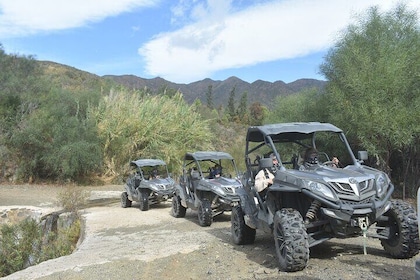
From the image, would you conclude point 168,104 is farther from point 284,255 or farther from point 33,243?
point 284,255

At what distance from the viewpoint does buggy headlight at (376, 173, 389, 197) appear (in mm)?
6066

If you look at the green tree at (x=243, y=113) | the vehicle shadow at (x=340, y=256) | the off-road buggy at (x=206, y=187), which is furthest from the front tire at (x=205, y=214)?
the green tree at (x=243, y=113)

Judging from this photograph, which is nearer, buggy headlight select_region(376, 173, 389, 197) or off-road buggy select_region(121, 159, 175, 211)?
buggy headlight select_region(376, 173, 389, 197)

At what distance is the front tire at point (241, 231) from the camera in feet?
26.4

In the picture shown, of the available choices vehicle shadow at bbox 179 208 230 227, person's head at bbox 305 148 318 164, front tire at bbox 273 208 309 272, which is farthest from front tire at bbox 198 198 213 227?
front tire at bbox 273 208 309 272

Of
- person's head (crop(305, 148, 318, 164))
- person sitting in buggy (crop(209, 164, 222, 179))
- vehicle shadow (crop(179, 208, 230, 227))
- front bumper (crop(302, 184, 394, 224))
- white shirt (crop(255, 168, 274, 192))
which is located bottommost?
vehicle shadow (crop(179, 208, 230, 227))

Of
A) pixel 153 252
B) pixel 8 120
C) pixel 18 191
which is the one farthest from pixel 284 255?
pixel 8 120

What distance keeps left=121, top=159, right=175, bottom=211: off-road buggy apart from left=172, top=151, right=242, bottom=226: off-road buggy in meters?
1.42

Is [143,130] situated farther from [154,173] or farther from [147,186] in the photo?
[147,186]

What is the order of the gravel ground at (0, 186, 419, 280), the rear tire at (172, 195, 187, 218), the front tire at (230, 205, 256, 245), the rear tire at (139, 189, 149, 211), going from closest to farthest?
the gravel ground at (0, 186, 419, 280) → the front tire at (230, 205, 256, 245) → the rear tire at (172, 195, 187, 218) → the rear tire at (139, 189, 149, 211)

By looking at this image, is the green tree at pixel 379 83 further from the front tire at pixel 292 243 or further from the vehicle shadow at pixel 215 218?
the front tire at pixel 292 243

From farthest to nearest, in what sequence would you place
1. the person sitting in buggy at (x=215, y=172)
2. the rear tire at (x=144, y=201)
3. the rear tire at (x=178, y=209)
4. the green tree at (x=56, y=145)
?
1. the green tree at (x=56, y=145)
2. the rear tire at (x=144, y=201)
3. the rear tire at (x=178, y=209)
4. the person sitting in buggy at (x=215, y=172)

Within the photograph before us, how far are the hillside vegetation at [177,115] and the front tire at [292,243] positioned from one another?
1069 centimetres

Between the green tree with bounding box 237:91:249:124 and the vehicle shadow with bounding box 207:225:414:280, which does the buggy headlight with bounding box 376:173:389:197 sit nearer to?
the vehicle shadow with bounding box 207:225:414:280
